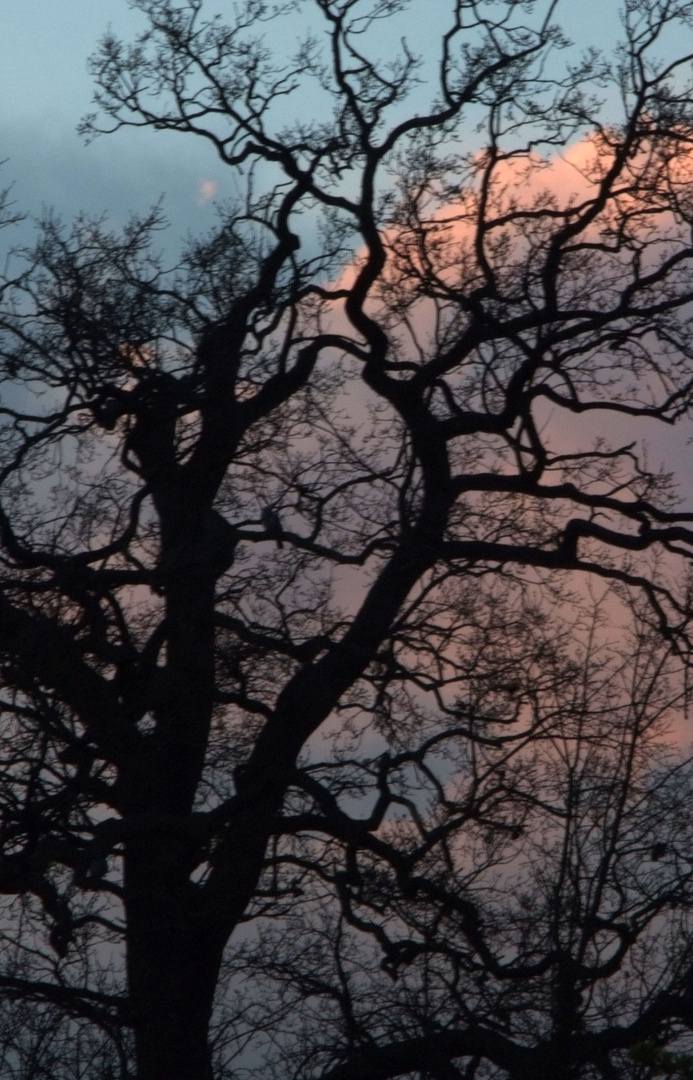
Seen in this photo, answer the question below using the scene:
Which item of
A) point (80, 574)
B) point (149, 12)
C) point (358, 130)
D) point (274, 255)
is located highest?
point (149, 12)

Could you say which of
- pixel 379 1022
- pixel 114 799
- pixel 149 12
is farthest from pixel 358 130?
pixel 379 1022

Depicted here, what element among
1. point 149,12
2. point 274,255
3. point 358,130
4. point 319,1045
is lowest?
point 319,1045

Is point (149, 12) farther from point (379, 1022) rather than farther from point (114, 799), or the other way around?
point (379, 1022)

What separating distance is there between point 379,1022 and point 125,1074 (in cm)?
171

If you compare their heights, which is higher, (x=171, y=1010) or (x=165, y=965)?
(x=165, y=965)

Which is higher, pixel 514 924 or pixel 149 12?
pixel 149 12

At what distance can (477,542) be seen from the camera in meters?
11.1

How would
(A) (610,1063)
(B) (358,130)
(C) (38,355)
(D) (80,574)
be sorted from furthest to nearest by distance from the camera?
(B) (358,130) < (C) (38,355) < (D) (80,574) < (A) (610,1063)

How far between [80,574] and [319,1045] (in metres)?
3.55

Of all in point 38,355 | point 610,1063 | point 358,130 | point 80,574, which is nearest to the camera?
point 610,1063

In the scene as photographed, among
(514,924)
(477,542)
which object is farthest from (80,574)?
(514,924)

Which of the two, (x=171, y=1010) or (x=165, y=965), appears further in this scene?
(x=165, y=965)

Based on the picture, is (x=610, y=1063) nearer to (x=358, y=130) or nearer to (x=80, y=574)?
(x=80, y=574)

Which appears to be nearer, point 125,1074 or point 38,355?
point 125,1074
